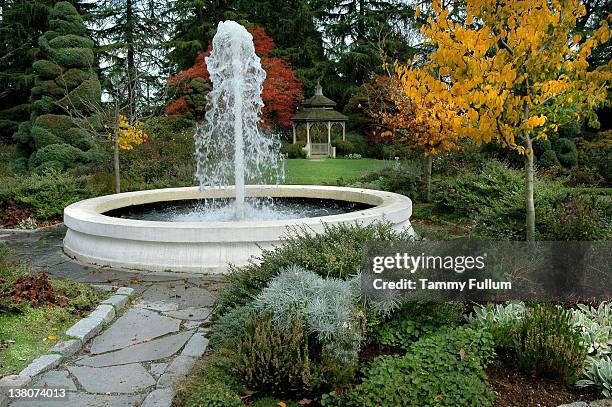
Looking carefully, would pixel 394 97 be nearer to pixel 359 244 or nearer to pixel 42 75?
pixel 359 244

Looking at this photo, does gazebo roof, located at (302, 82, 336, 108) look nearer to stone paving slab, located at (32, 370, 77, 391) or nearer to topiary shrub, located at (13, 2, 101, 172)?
topiary shrub, located at (13, 2, 101, 172)

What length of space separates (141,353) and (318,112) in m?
20.3

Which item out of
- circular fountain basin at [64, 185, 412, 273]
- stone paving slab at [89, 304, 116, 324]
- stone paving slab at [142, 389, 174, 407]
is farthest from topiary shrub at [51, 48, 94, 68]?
stone paving slab at [142, 389, 174, 407]

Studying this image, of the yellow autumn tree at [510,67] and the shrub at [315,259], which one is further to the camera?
the yellow autumn tree at [510,67]

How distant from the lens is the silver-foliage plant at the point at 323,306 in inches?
119

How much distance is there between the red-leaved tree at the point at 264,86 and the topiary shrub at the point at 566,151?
36.5 ft

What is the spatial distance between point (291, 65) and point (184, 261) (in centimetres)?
2171

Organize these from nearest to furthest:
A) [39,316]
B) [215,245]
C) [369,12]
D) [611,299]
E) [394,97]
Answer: [611,299]
[39,316]
[215,245]
[394,97]
[369,12]

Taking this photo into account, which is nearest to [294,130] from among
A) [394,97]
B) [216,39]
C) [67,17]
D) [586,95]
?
[67,17]

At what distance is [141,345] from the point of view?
388 centimetres

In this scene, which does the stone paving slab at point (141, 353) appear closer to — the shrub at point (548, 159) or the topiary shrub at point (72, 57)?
the topiary shrub at point (72, 57)

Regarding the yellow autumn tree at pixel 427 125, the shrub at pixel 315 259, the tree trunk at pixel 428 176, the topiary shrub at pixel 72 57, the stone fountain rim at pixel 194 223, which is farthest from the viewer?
the topiary shrub at pixel 72 57

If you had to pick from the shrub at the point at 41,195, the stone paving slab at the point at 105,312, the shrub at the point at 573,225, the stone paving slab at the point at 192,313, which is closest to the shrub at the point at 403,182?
the shrub at the point at 573,225

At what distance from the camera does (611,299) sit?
3.82 meters
